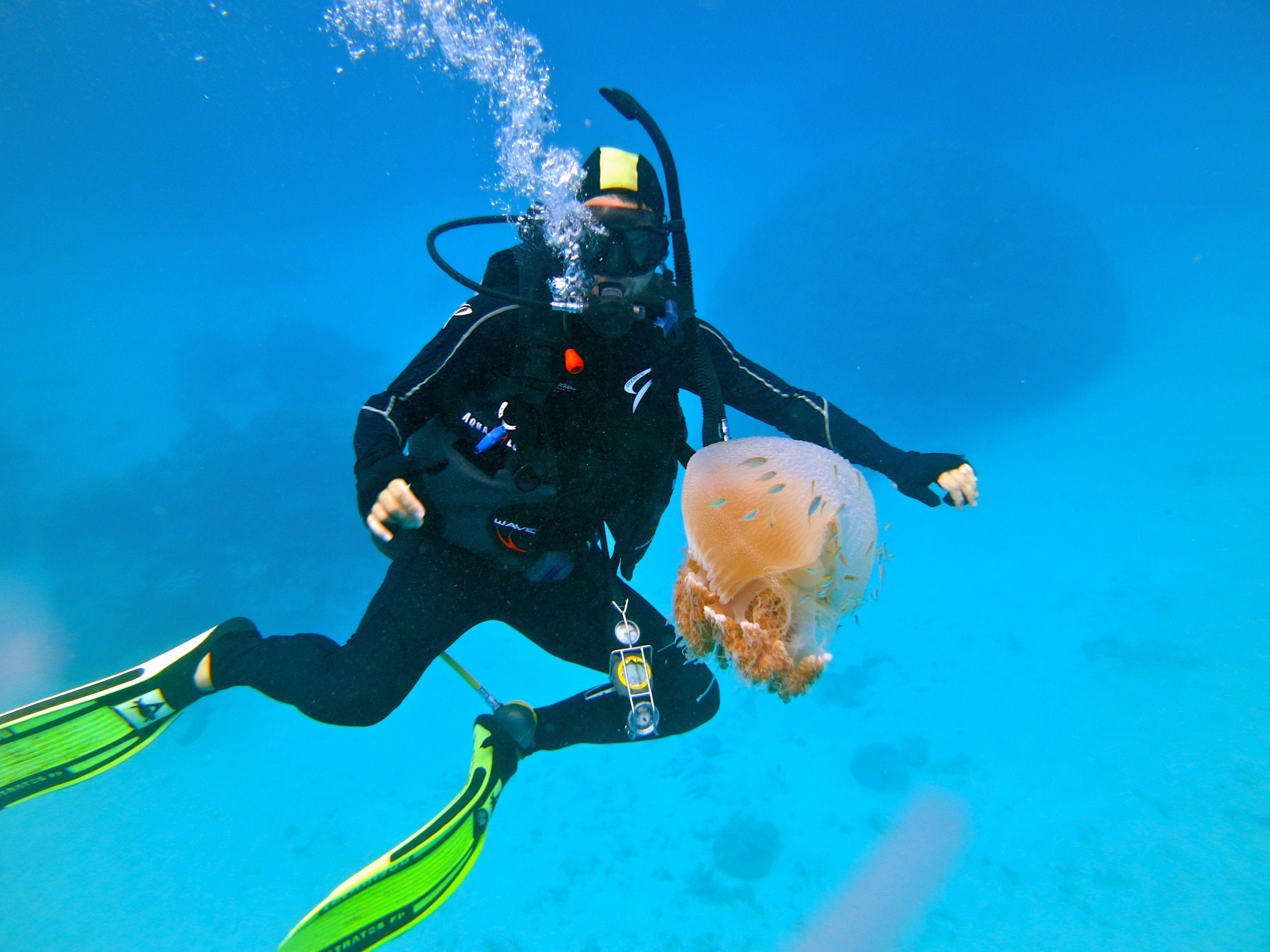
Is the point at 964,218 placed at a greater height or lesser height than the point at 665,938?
greater

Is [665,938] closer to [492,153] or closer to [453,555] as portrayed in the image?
[453,555]

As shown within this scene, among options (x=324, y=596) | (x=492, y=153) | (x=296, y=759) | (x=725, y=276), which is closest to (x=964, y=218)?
(x=725, y=276)

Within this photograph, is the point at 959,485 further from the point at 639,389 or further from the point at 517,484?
the point at 517,484

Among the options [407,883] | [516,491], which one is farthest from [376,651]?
[407,883]

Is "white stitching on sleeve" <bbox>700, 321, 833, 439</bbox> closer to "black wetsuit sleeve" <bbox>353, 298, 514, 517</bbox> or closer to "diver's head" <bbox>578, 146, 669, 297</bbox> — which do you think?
"diver's head" <bbox>578, 146, 669, 297</bbox>

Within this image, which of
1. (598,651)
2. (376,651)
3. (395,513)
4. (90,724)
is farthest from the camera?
(598,651)

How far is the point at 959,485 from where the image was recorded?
236 cm

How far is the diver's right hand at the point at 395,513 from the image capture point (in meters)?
2.16

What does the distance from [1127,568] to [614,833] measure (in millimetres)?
10262

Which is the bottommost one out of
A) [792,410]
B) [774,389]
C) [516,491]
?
[516,491]

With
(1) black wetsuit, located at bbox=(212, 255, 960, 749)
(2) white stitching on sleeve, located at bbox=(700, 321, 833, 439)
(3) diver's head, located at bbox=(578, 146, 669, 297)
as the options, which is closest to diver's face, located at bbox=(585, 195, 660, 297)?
(3) diver's head, located at bbox=(578, 146, 669, 297)

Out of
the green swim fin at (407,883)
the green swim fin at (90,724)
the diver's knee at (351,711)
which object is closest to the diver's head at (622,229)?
the diver's knee at (351,711)

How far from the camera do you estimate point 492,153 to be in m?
5.58

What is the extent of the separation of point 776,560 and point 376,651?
2.45 m
